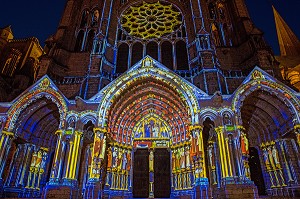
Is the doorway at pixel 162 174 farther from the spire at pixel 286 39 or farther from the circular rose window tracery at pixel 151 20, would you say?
the spire at pixel 286 39

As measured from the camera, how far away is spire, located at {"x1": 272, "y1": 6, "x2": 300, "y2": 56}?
31.9 m

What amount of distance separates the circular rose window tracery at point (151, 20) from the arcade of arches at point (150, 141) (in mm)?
6186

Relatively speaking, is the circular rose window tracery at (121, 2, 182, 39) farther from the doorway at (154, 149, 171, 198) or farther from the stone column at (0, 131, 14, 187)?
the stone column at (0, 131, 14, 187)

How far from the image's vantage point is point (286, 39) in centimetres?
3359

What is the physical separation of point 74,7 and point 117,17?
3.79 m

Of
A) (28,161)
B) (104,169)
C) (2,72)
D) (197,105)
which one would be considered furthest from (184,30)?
(2,72)

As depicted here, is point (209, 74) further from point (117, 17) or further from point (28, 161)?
point (28, 161)

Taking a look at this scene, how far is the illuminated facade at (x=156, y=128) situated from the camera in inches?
416

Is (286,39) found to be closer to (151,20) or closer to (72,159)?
(151,20)

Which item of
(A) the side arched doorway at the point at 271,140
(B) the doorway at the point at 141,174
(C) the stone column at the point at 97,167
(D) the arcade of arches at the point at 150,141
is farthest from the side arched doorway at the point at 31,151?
(A) the side arched doorway at the point at 271,140

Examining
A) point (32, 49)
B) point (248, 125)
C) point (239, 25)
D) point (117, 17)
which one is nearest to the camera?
point (248, 125)

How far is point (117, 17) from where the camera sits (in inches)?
743

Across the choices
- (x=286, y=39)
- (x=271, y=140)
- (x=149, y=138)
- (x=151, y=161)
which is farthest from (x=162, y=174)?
(x=286, y=39)

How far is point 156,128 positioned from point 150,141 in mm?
865
